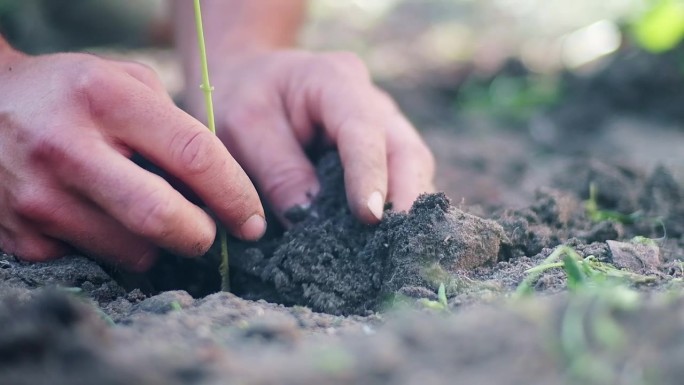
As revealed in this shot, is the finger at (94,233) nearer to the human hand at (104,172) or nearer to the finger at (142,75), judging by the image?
the human hand at (104,172)

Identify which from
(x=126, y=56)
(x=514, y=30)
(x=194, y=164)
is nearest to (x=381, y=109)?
(x=194, y=164)

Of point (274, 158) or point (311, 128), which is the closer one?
point (274, 158)

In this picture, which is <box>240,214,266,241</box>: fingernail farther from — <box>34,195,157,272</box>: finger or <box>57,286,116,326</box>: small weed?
<box>57,286,116,326</box>: small weed

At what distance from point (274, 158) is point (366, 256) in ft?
1.37

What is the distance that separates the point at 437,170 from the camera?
297cm

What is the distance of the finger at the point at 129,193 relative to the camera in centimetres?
145

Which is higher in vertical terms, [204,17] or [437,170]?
[204,17]

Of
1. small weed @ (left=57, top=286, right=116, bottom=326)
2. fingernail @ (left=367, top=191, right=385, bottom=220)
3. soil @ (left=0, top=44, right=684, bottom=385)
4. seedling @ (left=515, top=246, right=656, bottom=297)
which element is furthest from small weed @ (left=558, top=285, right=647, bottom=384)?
small weed @ (left=57, top=286, right=116, bottom=326)

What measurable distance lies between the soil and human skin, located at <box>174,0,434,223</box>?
80mm

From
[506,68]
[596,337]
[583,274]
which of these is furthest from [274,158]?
[506,68]

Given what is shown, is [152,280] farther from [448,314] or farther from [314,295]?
[448,314]

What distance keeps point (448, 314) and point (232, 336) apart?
0.38 meters

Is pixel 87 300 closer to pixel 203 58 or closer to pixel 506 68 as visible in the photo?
pixel 203 58

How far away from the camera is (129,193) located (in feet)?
4.76
